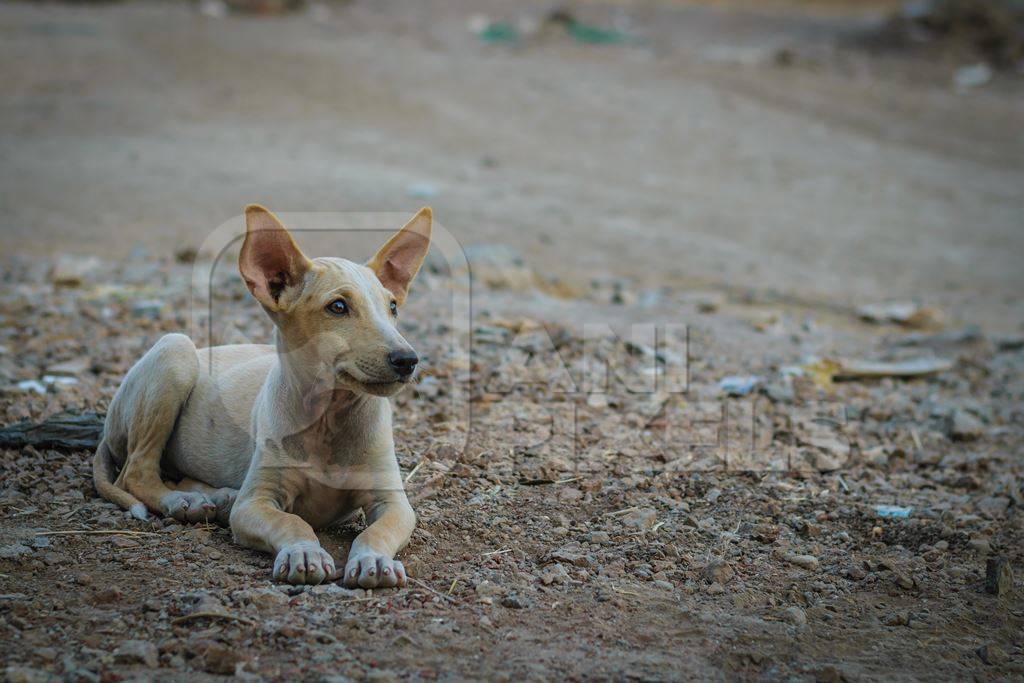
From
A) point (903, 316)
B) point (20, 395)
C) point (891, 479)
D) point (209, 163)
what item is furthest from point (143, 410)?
point (209, 163)

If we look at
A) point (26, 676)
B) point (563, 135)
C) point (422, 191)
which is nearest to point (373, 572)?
point (26, 676)

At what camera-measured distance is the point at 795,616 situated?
421 cm

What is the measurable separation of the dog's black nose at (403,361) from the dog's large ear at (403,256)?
0.60m

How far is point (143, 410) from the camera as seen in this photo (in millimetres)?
4965

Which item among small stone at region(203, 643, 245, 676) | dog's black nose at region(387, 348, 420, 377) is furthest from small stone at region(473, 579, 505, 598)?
small stone at region(203, 643, 245, 676)

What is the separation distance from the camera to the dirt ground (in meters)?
3.97

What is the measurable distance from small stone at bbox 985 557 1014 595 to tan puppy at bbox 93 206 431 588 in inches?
97.2

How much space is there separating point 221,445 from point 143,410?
0.40 metres

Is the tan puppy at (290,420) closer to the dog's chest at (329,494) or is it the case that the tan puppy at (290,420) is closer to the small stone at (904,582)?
the dog's chest at (329,494)

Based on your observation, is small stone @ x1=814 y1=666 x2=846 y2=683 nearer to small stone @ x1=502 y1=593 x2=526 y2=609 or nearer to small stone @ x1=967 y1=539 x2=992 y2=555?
small stone @ x1=502 y1=593 x2=526 y2=609

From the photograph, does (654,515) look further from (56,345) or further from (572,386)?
(56,345)

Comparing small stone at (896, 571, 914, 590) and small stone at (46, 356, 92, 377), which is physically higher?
small stone at (46, 356, 92, 377)

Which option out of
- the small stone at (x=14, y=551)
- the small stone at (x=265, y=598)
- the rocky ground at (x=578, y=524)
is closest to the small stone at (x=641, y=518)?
the rocky ground at (x=578, y=524)

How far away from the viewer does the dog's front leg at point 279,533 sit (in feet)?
13.3
